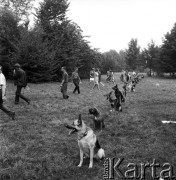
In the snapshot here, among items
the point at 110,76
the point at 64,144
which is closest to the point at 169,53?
the point at 110,76

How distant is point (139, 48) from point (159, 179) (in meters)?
76.1

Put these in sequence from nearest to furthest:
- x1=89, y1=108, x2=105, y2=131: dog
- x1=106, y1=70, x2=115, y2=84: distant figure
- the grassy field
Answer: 1. the grassy field
2. x1=89, y1=108, x2=105, y2=131: dog
3. x1=106, y1=70, x2=115, y2=84: distant figure

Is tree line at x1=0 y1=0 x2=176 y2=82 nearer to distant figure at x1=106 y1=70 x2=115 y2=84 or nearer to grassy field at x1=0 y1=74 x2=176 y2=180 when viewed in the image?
distant figure at x1=106 y1=70 x2=115 y2=84

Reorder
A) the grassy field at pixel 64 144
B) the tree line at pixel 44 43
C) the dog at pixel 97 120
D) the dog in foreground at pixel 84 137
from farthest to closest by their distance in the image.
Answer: the tree line at pixel 44 43, the dog at pixel 97 120, the dog in foreground at pixel 84 137, the grassy field at pixel 64 144

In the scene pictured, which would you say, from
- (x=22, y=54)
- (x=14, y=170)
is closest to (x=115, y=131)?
(x=14, y=170)

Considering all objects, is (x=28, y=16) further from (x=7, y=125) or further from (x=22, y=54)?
(x=7, y=125)

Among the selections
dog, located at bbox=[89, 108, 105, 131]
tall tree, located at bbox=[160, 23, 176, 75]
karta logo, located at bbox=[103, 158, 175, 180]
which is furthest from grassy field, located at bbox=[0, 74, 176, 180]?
tall tree, located at bbox=[160, 23, 176, 75]

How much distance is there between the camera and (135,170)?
4.74 metres

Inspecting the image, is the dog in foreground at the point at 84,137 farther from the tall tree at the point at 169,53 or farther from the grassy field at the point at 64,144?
the tall tree at the point at 169,53

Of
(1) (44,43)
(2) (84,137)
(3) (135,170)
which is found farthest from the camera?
(1) (44,43)

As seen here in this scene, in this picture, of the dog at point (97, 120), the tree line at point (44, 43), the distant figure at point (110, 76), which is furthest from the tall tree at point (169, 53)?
the dog at point (97, 120)

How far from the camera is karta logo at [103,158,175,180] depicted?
452cm

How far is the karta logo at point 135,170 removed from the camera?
14.8ft

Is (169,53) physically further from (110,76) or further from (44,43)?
(44,43)
